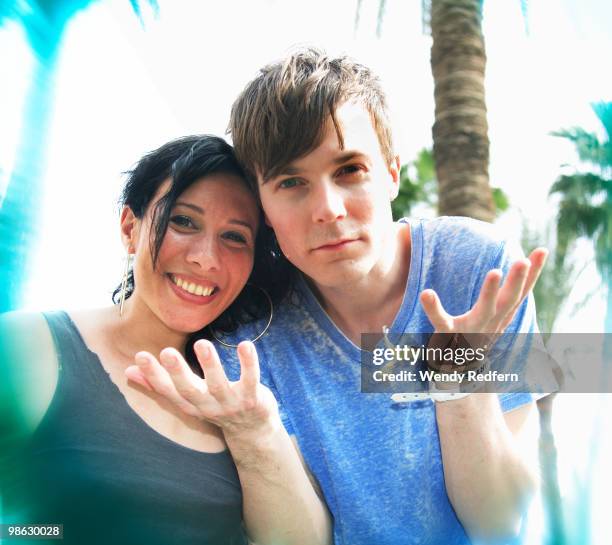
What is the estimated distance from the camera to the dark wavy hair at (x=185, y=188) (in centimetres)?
204

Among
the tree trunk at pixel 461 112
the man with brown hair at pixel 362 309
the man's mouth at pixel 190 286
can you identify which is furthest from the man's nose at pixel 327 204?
the tree trunk at pixel 461 112

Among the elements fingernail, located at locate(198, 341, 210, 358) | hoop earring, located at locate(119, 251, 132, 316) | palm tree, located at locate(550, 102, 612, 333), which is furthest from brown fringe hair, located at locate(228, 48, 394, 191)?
palm tree, located at locate(550, 102, 612, 333)

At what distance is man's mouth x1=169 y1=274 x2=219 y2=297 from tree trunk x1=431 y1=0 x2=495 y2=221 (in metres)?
2.44

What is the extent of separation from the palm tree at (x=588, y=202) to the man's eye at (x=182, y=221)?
816 cm

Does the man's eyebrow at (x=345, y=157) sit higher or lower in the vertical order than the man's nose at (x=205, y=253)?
higher

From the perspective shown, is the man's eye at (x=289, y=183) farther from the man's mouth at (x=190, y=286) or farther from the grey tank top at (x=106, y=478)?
the grey tank top at (x=106, y=478)

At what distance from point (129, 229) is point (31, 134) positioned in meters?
1.04

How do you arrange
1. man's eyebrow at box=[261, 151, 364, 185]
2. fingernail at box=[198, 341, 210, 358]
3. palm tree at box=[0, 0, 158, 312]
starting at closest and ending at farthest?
fingernail at box=[198, 341, 210, 358] < man's eyebrow at box=[261, 151, 364, 185] < palm tree at box=[0, 0, 158, 312]


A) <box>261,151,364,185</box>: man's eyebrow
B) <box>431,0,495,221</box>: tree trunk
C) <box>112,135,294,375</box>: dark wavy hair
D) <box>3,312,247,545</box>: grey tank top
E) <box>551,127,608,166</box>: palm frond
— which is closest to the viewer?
<box>3,312,247,545</box>: grey tank top

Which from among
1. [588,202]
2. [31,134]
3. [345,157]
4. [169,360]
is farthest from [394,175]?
[588,202]

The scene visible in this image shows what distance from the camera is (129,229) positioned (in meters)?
2.22

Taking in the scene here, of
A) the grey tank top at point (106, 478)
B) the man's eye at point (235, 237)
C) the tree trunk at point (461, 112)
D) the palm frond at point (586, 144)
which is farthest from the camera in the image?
the palm frond at point (586, 144)

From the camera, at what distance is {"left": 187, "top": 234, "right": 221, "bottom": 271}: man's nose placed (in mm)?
1996

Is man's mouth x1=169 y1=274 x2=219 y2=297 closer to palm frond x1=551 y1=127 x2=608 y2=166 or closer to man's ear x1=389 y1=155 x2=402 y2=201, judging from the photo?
man's ear x1=389 y1=155 x2=402 y2=201
